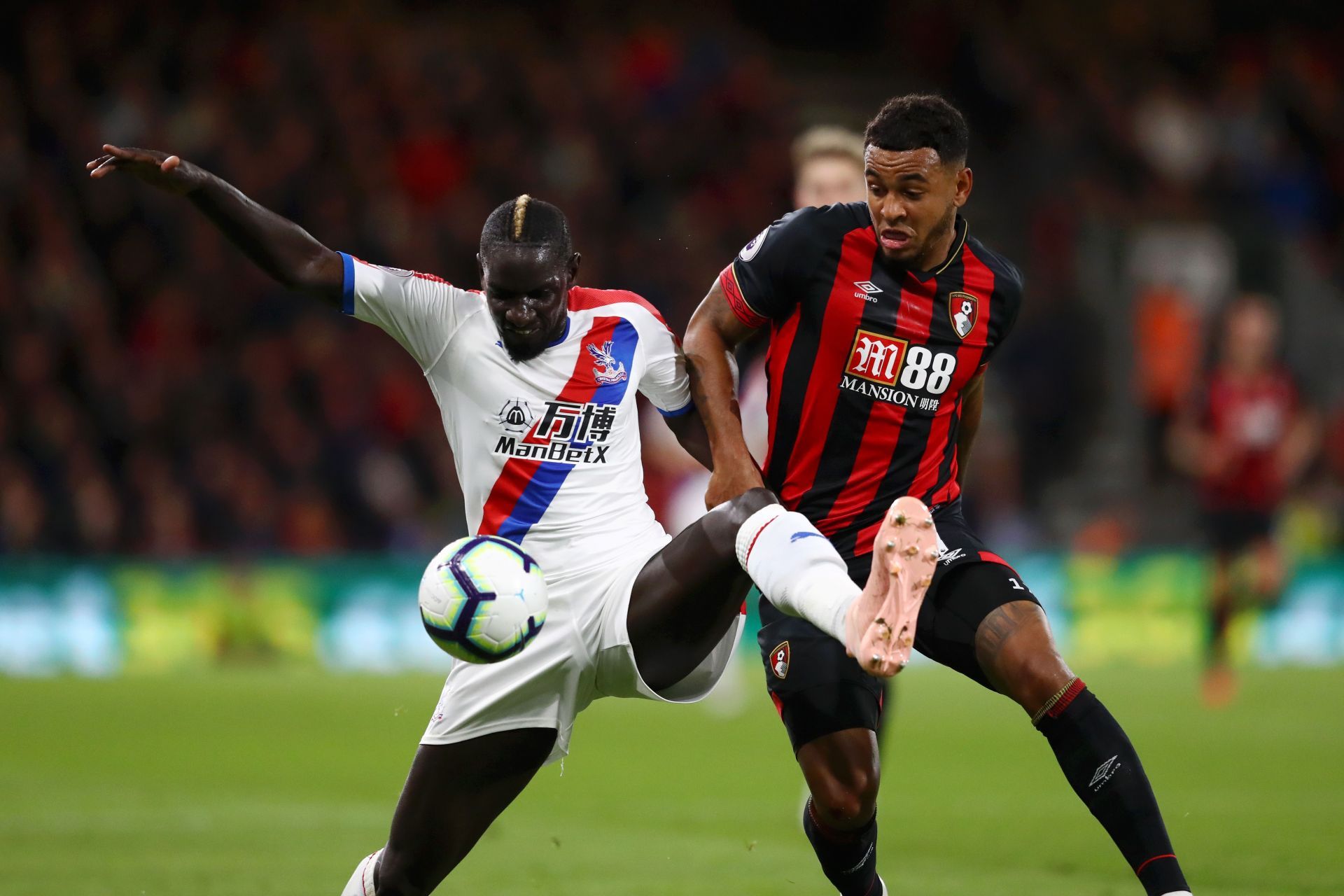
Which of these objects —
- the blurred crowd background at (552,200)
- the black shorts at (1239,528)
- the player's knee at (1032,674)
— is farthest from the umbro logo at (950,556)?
the black shorts at (1239,528)

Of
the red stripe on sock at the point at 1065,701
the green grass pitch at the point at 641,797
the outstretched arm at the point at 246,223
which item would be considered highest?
the outstretched arm at the point at 246,223

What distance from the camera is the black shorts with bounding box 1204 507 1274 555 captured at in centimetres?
1148

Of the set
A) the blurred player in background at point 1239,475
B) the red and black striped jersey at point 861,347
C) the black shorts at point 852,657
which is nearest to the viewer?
the black shorts at point 852,657

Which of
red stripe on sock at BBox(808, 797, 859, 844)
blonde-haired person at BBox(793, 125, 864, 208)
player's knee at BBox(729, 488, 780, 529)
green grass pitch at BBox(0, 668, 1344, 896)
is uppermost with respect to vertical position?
blonde-haired person at BBox(793, 125, 864, 208)

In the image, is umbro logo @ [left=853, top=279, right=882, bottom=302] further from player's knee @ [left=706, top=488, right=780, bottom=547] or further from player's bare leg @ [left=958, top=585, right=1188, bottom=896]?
player's bare leg @ [left=958, top=585, right=1188, bottom=896]

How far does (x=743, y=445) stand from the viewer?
15.4 ft

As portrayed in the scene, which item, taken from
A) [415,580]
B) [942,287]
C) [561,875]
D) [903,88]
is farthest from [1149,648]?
[942,287]

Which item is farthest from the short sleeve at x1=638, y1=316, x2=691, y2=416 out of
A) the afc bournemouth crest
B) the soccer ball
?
the soccer ball

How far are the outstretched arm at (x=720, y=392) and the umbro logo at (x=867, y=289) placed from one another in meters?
0.34

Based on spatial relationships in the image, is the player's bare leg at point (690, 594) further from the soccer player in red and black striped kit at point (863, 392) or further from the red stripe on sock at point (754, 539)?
the soccer player in red and black striped kit at point (863, 392)

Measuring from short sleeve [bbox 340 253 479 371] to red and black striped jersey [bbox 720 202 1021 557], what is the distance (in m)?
0.80

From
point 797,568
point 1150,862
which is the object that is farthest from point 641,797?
point 797,568

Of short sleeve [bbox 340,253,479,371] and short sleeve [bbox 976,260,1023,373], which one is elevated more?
short sleeve [bbox 976,260,1023,373]

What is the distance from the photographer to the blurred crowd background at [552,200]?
1418 centimetres
